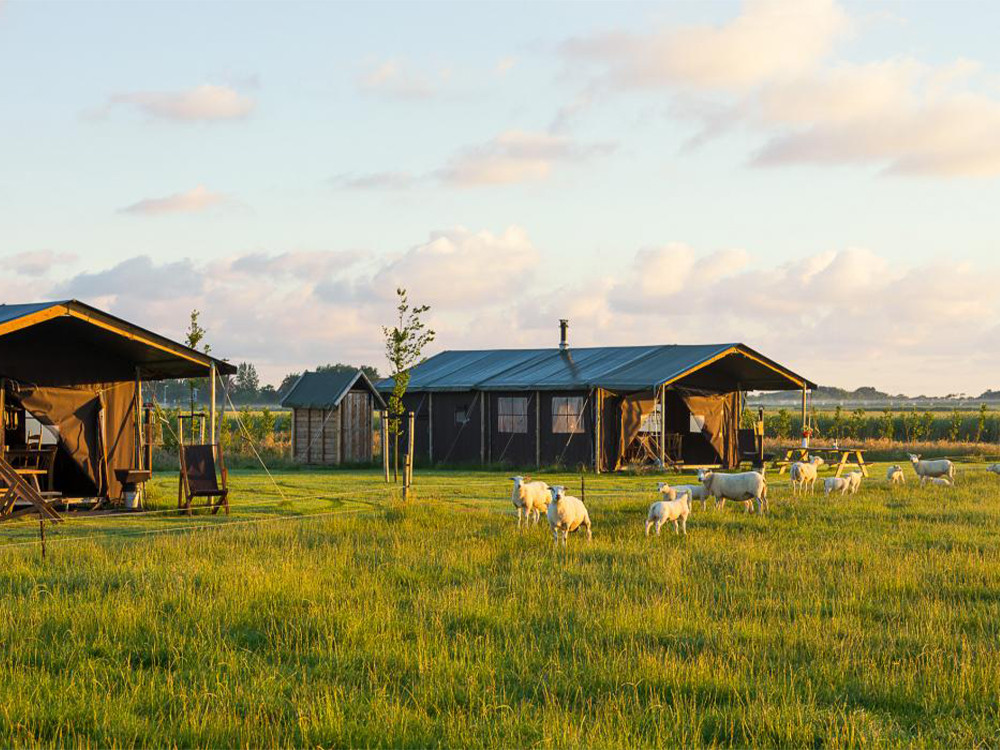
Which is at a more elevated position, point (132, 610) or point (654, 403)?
point (654, 403)

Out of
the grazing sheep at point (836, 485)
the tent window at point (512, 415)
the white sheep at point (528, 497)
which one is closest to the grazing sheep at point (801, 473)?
the grazing sheep at point (836, 485)

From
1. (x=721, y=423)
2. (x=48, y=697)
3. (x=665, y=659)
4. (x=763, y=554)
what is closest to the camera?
(x=48, y=697)

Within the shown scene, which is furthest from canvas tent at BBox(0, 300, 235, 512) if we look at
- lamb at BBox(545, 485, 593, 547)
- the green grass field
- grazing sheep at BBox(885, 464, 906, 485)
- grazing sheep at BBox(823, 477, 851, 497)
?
grazing sheep at BBox(885, 464, 906, 485)

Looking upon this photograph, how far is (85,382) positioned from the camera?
65.1 feet

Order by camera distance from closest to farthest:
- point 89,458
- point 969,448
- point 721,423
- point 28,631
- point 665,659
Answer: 1. point 665,659
2. point 28,631
3. point 89,458
4. point 721,423
5. point 969,448

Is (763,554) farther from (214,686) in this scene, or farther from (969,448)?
(969,448)

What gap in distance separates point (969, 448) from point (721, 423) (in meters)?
13.6

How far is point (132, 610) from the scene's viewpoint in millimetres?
8930

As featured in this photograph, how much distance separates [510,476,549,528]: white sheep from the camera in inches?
632

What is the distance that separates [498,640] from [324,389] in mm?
29506

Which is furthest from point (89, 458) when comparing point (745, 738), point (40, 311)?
point (745, 738)

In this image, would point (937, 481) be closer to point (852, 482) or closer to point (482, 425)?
point (852, 482)

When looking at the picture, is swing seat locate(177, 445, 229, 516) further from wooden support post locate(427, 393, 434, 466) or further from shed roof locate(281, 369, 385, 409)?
shed roof locate(281, 369, 385, 409)

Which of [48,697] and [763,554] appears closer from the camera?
[48,697]
